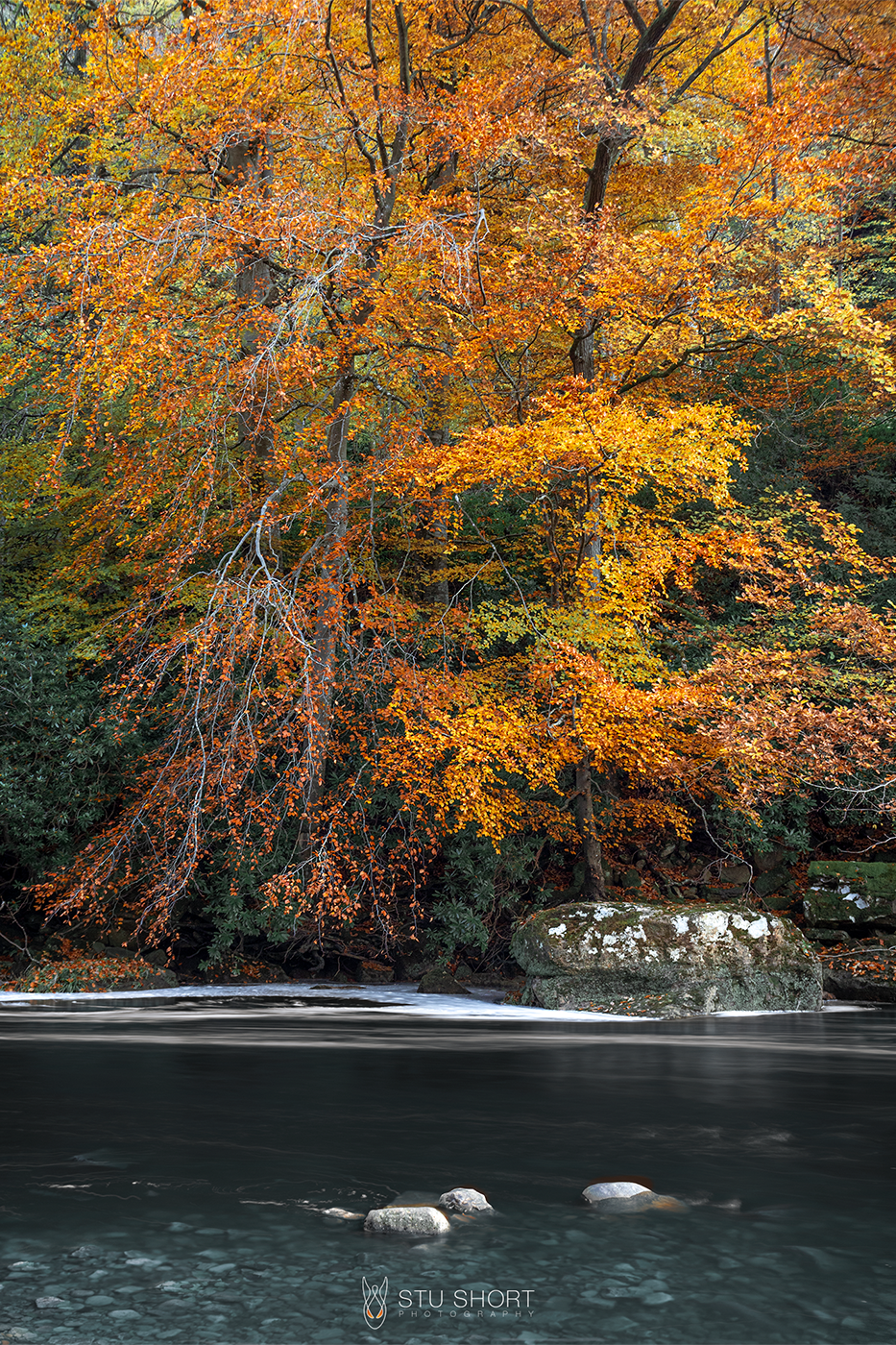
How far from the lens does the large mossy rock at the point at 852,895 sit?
13.4 metres

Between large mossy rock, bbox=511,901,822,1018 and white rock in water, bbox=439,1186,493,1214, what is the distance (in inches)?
298

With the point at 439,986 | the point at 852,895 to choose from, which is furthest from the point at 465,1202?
the point at 852,895

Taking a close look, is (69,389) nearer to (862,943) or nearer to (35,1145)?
(35,1145)

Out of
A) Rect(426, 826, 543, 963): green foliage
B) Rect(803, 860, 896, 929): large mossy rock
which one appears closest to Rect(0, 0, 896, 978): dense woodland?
Rect(426, 826, 543, 963): green foliage

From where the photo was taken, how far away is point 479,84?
1359 centimetres

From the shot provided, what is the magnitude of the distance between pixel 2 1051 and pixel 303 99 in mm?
13860

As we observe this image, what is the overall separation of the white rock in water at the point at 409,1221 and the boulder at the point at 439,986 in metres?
9.86

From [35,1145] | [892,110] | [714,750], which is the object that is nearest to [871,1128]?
[35,1145]

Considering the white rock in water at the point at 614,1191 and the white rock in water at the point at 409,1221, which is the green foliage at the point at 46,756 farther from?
the white rock in water at the point at 409,1221

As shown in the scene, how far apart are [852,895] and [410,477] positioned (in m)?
7.11

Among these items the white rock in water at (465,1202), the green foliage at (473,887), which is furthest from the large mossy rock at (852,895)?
the white rock in water at (465,1202)

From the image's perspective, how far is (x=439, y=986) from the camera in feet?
44.6

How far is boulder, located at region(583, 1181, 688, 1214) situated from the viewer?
4184 mm

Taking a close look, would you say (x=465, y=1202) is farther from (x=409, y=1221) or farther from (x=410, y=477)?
(x=410, y=477)
